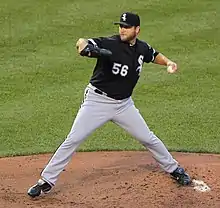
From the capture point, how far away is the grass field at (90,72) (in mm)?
7945

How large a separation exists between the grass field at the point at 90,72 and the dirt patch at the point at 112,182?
→ 0.43m

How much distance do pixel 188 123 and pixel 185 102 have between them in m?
0.91

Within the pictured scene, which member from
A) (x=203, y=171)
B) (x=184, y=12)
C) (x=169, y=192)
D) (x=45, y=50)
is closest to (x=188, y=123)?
(x=203, y=171)

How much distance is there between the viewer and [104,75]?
5.71m

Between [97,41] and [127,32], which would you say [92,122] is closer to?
[97,41]

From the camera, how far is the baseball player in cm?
567

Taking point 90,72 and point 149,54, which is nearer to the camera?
point 149,54

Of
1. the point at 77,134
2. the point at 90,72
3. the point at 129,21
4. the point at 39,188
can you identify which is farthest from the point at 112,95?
the point at 90,72

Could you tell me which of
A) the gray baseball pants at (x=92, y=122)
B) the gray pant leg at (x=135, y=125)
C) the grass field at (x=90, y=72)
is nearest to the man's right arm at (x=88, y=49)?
the gray baseball pants at (x=92, y=122)

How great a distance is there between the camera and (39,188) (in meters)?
5.84

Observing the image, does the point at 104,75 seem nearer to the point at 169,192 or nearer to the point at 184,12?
the point at 169,192

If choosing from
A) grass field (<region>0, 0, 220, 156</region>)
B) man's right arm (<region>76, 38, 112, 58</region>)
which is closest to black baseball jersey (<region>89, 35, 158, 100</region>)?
man's right arm (<region>76, 38, 112, 58</region>)

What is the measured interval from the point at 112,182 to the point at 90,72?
177 inches

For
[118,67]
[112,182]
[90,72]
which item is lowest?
[90,72]
